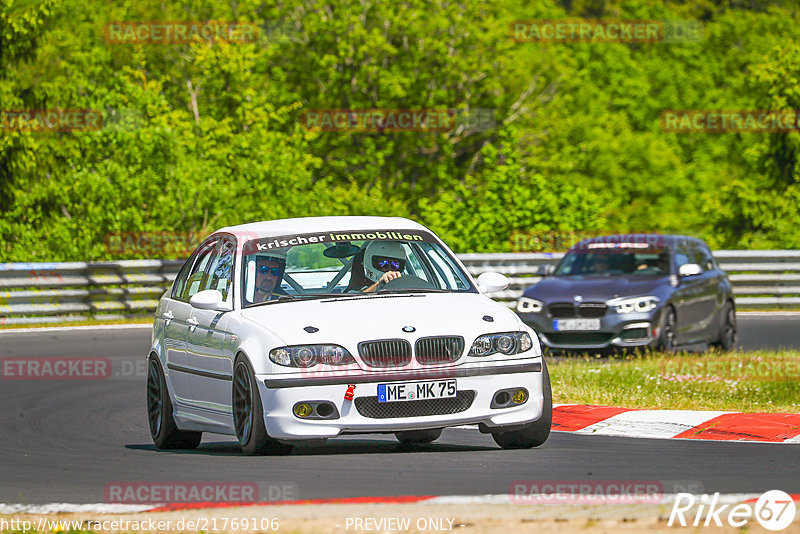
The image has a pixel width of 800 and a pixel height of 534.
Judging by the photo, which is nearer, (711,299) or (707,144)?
(711,299)

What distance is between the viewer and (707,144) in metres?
61.5

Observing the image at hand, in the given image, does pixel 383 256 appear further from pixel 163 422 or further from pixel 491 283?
pixel 163 422

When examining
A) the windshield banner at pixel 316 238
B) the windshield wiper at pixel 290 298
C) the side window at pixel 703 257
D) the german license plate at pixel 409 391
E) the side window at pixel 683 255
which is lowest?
the side window at pixel 703 257

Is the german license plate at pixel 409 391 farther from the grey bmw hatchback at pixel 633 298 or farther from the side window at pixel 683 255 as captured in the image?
the side window at pixel 683 255

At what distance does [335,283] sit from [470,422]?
2040 millimetres

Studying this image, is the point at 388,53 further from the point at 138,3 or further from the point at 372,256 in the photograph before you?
the point at 372,256

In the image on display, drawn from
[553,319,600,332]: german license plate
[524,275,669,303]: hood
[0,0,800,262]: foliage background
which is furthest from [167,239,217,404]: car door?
[0,0,800,262]: foliage background

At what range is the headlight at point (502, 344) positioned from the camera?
9328 millimetres

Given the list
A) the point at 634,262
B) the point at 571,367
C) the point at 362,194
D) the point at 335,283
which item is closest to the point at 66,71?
the point at 362,194

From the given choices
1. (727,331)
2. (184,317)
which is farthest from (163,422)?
(727,331)

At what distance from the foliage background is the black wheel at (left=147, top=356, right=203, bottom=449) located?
677 inches

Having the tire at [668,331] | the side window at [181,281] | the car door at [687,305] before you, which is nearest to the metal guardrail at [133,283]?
the car door at [687,305]

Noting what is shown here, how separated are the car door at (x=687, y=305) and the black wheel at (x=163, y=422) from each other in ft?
27.6

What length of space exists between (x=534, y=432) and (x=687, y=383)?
13.4 ft
